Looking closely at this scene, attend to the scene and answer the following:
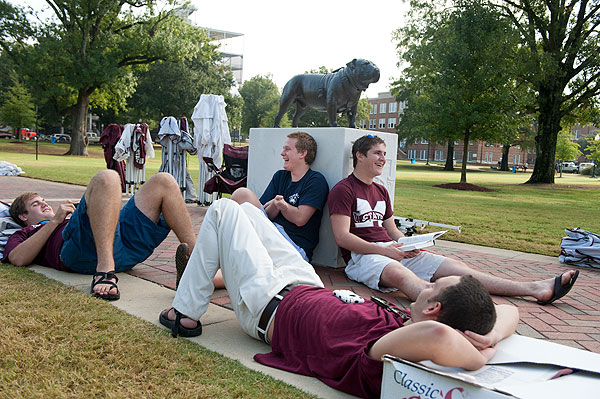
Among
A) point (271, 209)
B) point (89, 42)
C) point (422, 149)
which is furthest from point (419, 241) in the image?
point (422, 149)

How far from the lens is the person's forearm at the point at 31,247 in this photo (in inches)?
150

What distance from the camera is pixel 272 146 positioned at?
17.9 ft

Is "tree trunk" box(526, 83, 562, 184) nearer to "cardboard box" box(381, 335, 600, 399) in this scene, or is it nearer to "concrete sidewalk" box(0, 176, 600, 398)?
→ "concrete sidewalk" box(0, 176, 600, 398)

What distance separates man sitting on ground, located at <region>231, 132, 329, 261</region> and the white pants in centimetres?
151

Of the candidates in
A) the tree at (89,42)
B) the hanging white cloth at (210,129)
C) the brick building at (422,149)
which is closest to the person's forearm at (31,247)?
the hanging white cloth at (210,129)

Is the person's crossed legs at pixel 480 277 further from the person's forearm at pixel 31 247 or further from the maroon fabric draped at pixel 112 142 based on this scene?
the maroon fabric draped at pixel 112 142

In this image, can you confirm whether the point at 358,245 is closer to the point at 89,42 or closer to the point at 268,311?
the point at 268,311

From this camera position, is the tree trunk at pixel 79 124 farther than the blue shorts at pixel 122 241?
Yes

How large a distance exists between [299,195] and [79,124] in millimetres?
32269

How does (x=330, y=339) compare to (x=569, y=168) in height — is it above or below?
below

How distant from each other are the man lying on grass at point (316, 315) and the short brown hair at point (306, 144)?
1.74 metres

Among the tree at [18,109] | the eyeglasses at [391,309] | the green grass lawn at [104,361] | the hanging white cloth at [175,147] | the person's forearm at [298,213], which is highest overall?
the tree at [18,109]

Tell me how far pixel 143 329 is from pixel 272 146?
306 cm

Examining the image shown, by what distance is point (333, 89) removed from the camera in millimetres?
5352
